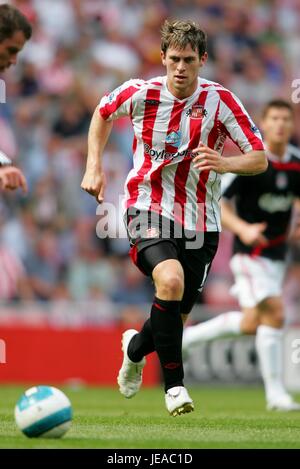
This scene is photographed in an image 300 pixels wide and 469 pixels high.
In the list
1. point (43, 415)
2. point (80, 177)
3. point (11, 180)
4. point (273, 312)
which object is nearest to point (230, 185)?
point (273, 312)

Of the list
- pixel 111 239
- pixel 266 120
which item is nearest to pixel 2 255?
pixel 111 239

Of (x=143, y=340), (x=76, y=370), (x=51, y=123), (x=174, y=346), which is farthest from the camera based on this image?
(x=51, y=123)

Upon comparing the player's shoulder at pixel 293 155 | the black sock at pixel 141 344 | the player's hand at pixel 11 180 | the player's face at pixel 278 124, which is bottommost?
the black sock at pixel 141 344

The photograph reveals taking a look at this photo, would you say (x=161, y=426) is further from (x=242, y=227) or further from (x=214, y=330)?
(x=214, y=330)

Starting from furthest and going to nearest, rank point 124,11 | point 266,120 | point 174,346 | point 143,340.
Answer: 1. point 124,11
2. point 266,120
3. point 143,340
4. point 174,346

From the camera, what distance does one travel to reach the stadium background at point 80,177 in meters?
12.8

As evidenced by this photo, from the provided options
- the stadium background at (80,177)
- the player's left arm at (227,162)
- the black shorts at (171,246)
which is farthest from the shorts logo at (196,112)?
the stadium background at (80,177)

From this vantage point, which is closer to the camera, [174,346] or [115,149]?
[174,346]

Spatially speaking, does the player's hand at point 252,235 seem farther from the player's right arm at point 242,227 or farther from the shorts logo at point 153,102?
the shorts logo at point 153,102

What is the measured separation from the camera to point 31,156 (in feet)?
47.5

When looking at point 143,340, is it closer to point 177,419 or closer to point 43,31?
point 177,419

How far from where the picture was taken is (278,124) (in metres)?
9.39

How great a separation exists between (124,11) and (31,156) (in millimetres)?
3419

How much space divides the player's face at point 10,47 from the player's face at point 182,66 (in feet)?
3.19
